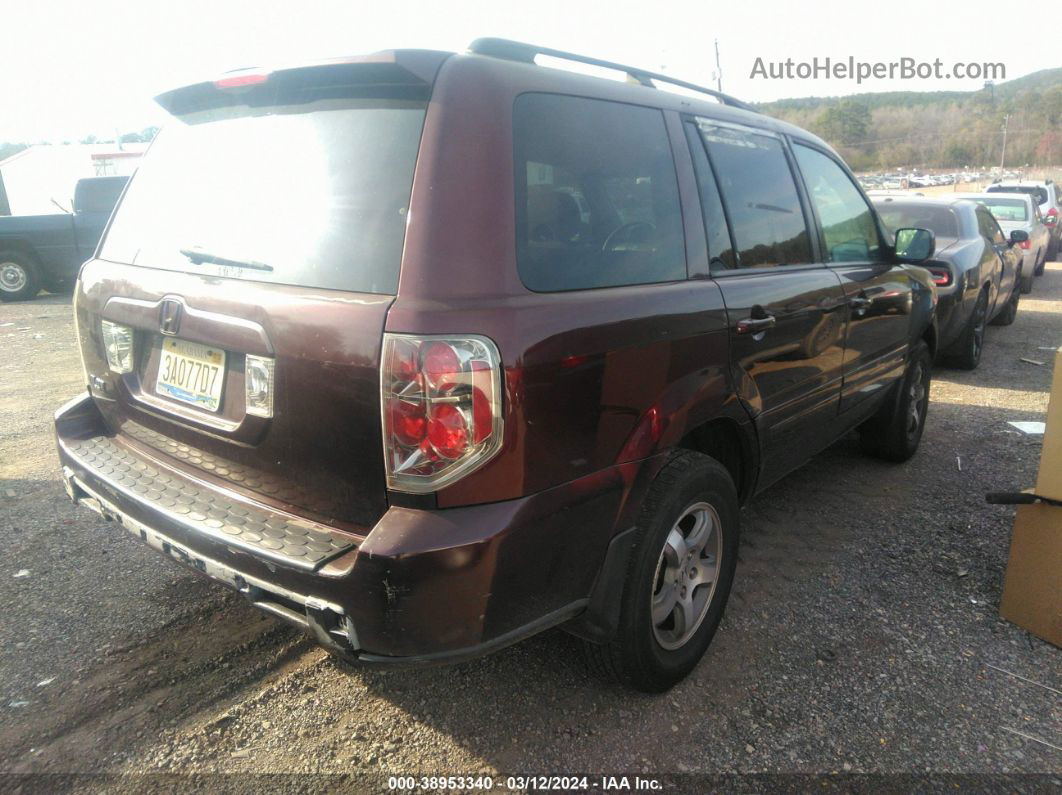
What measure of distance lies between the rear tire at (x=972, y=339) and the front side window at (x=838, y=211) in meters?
3.61

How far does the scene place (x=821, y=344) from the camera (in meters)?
3.24

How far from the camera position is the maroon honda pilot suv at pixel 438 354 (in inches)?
70.3

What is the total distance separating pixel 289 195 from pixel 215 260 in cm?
32

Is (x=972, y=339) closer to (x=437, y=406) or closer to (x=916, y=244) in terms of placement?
(x=916, y=244)

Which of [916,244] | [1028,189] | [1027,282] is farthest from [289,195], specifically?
[1028,189]

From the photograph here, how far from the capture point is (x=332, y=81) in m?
2.02

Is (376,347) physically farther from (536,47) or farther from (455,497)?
(536,47)

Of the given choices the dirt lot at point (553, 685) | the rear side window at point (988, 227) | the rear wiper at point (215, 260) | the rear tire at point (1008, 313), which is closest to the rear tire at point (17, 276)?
the dirt lot at point (553, 685)

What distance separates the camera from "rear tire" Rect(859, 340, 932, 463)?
443 centimetres

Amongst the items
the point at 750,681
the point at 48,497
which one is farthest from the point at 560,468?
the point at 48,497

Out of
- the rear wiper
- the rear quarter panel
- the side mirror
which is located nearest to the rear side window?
the side mirror

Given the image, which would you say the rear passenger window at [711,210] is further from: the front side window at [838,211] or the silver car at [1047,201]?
the silver car at [1047,201]

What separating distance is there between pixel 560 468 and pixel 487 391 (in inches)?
12.2

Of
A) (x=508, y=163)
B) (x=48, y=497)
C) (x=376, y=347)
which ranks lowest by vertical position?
(x=48, y=497)
